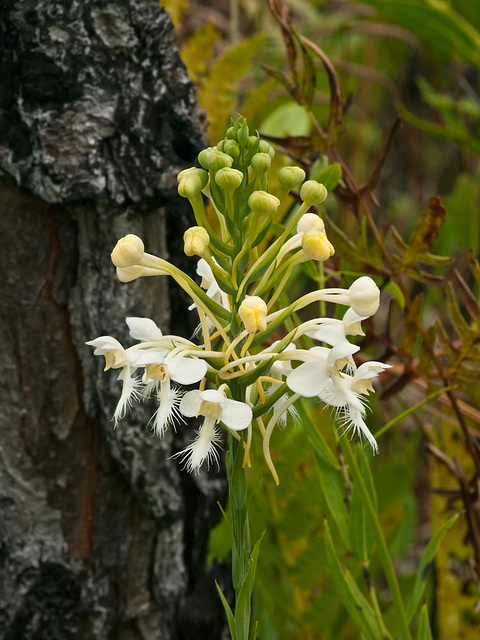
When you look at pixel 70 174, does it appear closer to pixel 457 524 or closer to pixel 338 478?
pixel 338 478

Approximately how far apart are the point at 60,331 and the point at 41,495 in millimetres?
288

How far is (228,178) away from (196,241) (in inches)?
2.9

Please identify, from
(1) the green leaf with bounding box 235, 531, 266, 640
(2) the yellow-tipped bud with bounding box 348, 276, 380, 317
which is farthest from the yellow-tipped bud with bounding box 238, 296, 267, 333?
(1) the green leaf with bounding box 235, 531, 266, 640

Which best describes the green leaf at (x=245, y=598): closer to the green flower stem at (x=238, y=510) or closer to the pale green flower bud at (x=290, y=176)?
the green flower stem at (x=238, y=510)

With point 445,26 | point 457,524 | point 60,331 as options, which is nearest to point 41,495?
point 60,331

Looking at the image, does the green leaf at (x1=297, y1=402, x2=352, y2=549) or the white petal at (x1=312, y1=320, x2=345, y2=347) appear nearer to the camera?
the white petal at (x1=312, y1=320, x2=345, y2=347)

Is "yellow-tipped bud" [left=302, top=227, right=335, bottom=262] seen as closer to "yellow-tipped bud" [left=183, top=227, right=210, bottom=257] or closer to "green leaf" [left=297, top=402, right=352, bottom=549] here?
"yellow-tipped bud" [left=183, top=227, right=210, bottom=257]

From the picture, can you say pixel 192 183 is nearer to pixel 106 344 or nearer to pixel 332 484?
pixel 106 344

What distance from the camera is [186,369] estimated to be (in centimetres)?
73

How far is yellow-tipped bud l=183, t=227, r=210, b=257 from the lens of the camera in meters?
0.74

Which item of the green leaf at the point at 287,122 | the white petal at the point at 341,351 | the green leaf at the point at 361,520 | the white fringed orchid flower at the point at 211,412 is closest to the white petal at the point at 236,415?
the white fringed orchid flower at the point at 211,412

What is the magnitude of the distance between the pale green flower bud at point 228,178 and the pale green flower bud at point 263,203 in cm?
2

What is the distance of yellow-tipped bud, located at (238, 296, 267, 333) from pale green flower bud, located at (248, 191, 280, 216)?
0.33 ft

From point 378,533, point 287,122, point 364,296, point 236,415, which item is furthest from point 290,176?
point 287,122
